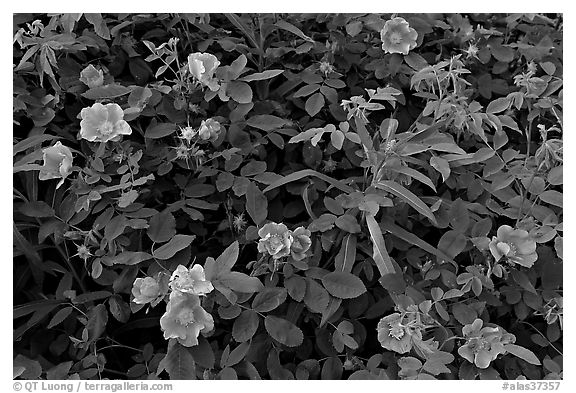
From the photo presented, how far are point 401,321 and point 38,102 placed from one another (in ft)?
3.35

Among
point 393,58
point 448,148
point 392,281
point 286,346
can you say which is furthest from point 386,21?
point 286,346

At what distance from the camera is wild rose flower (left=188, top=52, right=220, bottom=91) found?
4.88 feet

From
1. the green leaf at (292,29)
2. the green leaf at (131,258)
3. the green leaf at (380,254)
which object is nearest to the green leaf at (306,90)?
the green leaf at (292,29)

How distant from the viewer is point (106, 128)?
4.76ft

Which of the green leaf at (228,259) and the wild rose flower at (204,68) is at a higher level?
the wild rose flower at (204,68)

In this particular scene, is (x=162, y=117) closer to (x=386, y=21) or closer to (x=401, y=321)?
(x=386, y=21)

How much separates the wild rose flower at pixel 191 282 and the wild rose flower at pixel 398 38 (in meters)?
0.82

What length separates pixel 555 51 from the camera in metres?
1.95

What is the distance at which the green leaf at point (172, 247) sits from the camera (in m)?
1.35

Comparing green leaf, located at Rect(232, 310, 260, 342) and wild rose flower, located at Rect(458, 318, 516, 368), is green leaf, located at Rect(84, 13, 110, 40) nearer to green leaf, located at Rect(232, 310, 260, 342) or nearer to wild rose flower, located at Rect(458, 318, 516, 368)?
green leaf, located at Rect(232, 310, 260, 342)

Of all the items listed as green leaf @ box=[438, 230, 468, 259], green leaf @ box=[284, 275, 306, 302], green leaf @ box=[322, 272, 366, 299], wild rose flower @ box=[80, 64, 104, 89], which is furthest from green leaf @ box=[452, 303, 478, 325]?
wild rose flower @ box=[80, 64, 104, 89]

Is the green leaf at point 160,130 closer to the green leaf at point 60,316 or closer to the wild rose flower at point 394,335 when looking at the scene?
the green leaf at point 60,316

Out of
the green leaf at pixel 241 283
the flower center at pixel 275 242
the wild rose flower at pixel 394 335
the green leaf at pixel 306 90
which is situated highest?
the green leaf at pixel 306 90

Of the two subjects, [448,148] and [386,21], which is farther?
[386,21]
